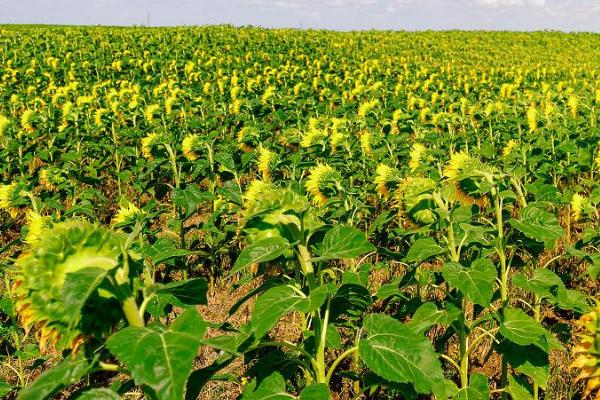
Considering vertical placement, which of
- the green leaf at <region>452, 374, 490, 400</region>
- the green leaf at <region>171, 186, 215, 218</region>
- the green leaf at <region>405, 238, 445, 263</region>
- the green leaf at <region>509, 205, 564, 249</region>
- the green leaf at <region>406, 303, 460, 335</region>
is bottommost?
the green leaf at <region>452, 374, 490, 400</region>

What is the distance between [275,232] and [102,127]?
5.54 m

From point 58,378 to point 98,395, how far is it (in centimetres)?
12

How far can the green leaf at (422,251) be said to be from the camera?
2.09 metres

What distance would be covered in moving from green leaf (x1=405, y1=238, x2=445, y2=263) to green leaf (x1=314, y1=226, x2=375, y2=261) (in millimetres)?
562

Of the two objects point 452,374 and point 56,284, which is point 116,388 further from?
point 452,374

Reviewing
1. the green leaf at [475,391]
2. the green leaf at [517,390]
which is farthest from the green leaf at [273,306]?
the green leaf at [517,390]

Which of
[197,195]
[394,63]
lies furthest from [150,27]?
[197,195]

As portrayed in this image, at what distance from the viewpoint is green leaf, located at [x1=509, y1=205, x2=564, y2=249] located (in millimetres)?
1971

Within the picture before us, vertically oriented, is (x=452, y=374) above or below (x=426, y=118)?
below

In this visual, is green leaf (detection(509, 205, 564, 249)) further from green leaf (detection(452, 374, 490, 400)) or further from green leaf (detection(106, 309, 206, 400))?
green leaf (detection(106, 309, 206, 400))

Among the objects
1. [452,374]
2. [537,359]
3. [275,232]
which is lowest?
[452,374]

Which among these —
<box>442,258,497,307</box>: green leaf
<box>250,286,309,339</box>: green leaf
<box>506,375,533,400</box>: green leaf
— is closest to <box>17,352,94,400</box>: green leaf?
<box>250,286,309,339</box>: green leaf

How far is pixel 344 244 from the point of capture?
158cm

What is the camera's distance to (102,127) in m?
6.60
